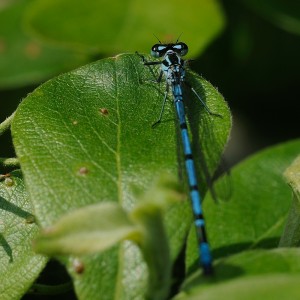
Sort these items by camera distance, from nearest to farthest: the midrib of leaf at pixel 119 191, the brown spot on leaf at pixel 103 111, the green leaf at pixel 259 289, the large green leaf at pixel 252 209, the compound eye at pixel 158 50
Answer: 1. the green leaf at pixel 259 289
2. the midrib of leaf at pixel 119 191
3. the brown spot on leaf at pixel 103 111
4. the large green leaf at pixel 252 209
5. the compound eye at pixel 158 50

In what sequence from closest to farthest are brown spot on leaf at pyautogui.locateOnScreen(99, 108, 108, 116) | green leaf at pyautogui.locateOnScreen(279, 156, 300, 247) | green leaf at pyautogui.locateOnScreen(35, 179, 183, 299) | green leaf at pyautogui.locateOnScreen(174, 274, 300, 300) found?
green leaf at pyautogui.locateOnScreen(174, 274, 300, 300)
green leaf at pyautogui.locateOnScreen(35, 179, 183, 299)
green leaf at pyautogui.locateOnScreen(279, 156, 300, 247)
brown spot on leaf at pyautogui.locateOnScreen(99, 108, 108, 116)

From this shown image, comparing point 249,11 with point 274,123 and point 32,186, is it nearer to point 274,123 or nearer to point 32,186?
point 274,123

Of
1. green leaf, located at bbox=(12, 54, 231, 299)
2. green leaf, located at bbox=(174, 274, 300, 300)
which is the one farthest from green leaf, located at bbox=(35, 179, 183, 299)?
green leaf, located at bbox=(12, 54, 231, 299)

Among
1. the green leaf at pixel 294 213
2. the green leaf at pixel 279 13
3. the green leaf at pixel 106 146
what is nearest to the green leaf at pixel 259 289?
the green leaf at pixel 106 146

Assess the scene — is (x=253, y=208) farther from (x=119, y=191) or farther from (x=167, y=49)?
(x=167, y=49)

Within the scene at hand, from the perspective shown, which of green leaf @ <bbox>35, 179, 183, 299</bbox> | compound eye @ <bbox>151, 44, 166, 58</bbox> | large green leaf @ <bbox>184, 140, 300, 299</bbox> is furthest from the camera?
compound eye @ <bbox>151, 44, 166, 58</bbox>

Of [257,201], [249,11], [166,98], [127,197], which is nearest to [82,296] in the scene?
[127,197]

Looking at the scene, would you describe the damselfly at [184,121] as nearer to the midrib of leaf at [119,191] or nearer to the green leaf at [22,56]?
the midrib of leaf at [119,191]

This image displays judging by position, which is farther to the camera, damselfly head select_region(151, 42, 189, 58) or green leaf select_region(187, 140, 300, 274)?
damselfly head select_region(151, 42, 189, 58)

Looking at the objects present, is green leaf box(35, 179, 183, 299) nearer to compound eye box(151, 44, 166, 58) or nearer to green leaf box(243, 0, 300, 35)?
compound eye box(151, 44, 166, 58)
